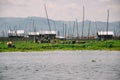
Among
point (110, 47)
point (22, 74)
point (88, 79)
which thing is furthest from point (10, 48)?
point (88, 79)

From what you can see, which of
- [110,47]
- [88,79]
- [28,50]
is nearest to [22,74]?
[88,79]

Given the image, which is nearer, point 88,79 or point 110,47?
point 88,79

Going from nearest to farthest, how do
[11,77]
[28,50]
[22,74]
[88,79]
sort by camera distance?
[88,79] < [11,77] < [22,74] < [28,50]

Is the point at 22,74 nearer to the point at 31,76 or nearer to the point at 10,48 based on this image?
the point at 31,76

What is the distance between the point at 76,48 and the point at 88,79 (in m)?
41.8

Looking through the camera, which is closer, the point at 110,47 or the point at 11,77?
the point at 11,77

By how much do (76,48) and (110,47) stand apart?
6.31 meters

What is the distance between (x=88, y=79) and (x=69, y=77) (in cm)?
163

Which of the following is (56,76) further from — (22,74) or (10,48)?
(10,48)

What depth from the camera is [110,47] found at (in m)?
65.7

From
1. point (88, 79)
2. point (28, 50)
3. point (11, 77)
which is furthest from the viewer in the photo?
point (28, 50)

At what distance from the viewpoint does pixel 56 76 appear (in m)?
25.3

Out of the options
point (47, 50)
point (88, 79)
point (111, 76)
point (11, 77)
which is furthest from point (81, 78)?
point (47, 50)

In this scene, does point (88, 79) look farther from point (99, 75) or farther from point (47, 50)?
point (47, 50)
